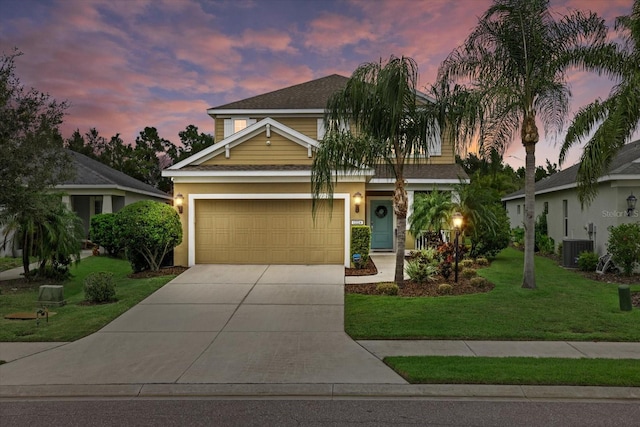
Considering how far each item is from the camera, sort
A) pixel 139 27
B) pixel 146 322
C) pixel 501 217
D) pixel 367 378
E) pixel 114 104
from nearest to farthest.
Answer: pixel 367 378 < pixel 146 322 < pixel 139 27 < pixel 501 217 < pixel 114 104

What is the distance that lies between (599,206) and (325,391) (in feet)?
48.2

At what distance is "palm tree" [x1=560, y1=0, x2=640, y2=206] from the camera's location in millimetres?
10266

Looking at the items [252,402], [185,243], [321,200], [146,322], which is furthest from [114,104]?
[252,402]

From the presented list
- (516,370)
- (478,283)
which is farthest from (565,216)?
(516,370)

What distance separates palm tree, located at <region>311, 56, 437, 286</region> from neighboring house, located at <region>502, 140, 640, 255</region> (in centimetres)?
662

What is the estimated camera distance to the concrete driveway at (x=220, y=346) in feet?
18.8

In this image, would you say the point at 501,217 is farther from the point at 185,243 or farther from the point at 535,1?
the point at 185,243

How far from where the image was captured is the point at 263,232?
1471 centimetres

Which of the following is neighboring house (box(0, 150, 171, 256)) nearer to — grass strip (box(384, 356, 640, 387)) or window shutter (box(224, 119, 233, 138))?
window shutter (box(224, 119, 233, 138))

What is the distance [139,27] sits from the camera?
15375 millimetres

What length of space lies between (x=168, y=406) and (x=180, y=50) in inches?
600

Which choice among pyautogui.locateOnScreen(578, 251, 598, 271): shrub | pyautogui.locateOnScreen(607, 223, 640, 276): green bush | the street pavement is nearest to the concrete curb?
the street pavement

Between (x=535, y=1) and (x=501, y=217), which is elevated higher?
(x=535, y=1)

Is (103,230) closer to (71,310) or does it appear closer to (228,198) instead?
(228,198)
